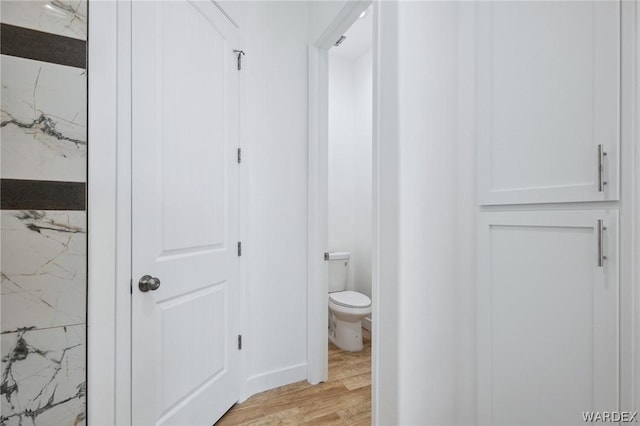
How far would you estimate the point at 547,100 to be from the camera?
97 centimetres

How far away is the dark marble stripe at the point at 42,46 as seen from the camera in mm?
980

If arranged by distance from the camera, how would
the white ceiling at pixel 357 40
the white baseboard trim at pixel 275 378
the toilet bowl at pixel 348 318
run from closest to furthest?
the white baseboard trim at pixel 275 378, the toilet bowl at pixel 348 318, the white ceiling at pixel 357 40

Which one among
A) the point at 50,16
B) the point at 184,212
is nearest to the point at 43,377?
the point at 184,212

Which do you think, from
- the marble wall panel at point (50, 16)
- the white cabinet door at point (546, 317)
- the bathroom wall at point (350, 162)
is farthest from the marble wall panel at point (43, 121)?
the bathroom wall at point (350, 162)

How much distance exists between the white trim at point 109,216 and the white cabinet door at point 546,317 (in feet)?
4.67

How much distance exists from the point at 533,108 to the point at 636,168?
348 millimetres

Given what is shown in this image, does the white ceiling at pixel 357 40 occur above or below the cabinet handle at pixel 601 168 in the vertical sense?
above

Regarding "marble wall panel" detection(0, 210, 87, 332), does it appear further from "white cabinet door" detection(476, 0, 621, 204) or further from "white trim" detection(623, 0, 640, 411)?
"white trim" detection(623, 0, 640, 411)

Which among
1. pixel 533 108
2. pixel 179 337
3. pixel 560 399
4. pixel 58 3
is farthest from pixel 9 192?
pixel 560 399

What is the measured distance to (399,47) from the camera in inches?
44.8

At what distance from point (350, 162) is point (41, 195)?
2608mm

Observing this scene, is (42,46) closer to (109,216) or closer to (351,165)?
(109,216)

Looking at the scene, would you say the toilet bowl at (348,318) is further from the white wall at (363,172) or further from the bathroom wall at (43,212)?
the bathroom wall at (43,212)

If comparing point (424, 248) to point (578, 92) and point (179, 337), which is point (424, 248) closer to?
point (578, 92)
